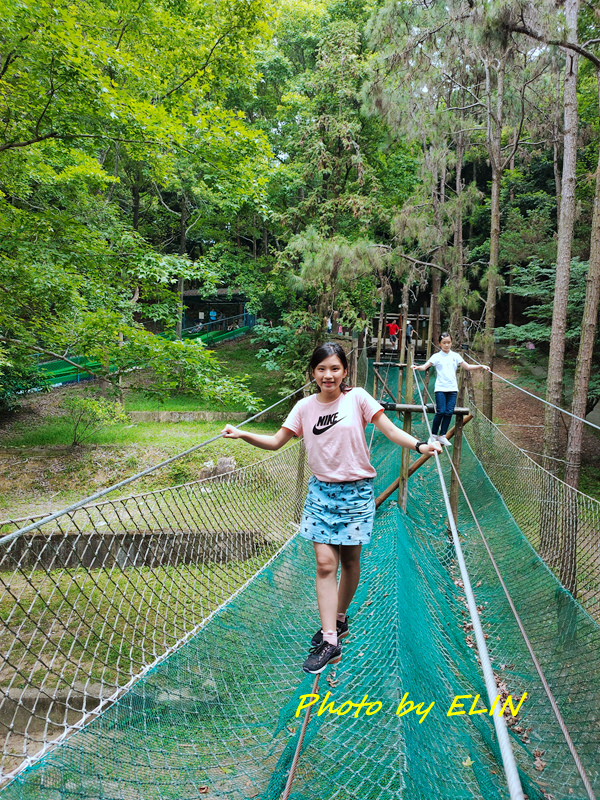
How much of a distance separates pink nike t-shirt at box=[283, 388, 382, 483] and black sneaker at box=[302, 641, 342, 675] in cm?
43

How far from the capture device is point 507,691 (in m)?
2.43

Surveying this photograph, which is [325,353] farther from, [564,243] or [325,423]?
[564,243]

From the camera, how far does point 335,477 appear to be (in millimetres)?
1391

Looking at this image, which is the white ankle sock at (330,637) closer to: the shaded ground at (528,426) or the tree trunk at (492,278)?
the shaded ground at (528,426)

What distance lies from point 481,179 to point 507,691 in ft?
50.8

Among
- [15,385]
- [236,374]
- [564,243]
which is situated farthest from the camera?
[236,374]

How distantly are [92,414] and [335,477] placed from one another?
21.8ft

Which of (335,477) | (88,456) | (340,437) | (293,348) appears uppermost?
(293,348)

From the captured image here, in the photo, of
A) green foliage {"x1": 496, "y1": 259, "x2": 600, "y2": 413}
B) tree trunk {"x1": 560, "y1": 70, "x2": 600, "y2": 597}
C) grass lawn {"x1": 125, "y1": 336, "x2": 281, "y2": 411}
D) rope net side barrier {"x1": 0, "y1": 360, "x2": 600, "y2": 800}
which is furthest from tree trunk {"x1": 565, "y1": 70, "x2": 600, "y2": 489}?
grass lawn {"x1": 125, "y1": 336, "x2": 281, "y2": 411}

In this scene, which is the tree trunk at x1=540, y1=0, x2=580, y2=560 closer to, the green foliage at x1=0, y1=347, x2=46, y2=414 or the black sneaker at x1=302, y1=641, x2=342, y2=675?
the black sneaker at x1=302, y1=641, x2=342, y2=675

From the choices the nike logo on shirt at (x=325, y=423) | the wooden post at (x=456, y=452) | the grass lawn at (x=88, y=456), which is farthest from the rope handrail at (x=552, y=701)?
the grass lawn at (x=88, y=456)

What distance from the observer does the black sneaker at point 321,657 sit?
130 centimetres

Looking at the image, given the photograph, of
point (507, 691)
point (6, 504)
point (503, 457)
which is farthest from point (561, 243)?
point (6, 504)

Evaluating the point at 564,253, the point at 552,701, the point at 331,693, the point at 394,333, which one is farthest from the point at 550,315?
the point at 331,693
